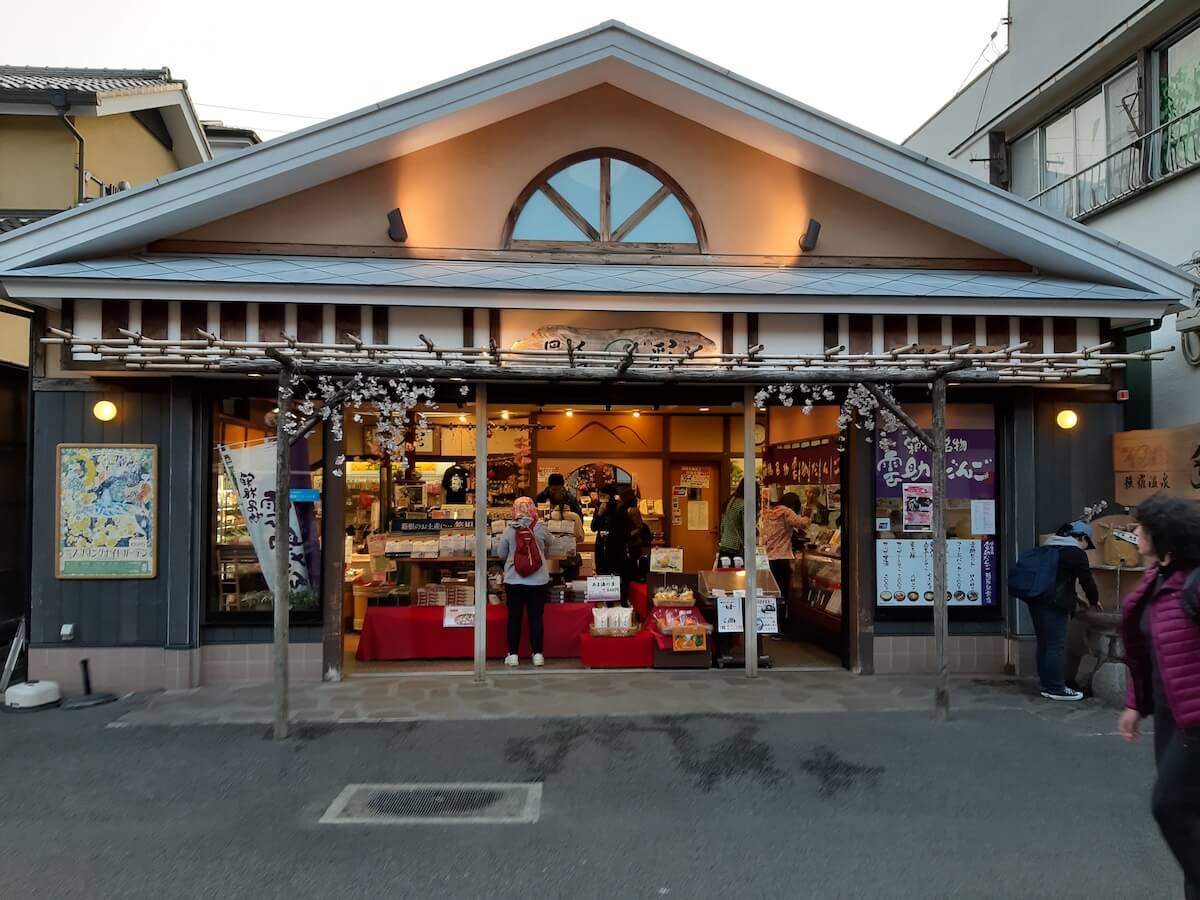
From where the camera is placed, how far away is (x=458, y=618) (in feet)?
30.4

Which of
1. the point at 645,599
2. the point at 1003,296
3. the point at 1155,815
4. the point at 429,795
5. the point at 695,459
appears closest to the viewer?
the point at 1155,815

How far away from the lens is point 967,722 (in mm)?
7145

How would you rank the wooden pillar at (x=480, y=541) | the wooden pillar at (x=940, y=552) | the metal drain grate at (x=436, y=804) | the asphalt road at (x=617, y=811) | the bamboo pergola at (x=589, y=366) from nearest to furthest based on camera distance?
the asphalt road at (x=617, y=811)
the metal drain grate at (x=436, y=804)
the bamboo pergola at (x=589, y=366)
the wooden pillar at (x=940, y=552)
the wooden pillar at (x=480, y=541)

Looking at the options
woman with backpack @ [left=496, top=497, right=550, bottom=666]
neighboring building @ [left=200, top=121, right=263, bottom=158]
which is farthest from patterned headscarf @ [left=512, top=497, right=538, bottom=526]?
neighboring building @ [left=200, top=121, right=263, bottom=158]

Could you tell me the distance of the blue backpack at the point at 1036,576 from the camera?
7.76 metres

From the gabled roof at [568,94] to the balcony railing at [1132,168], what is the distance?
3.05 metres

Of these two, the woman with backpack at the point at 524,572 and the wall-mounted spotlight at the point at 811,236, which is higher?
the wall-mounted spotlight at the point at 811,236

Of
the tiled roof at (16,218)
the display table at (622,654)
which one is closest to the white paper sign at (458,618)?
the display table at (622,654)

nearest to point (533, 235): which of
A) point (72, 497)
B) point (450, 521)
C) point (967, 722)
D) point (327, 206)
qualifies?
point (327, 206)

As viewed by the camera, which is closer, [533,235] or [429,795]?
[429,795]

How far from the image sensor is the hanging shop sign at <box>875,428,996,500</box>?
8.80 metres

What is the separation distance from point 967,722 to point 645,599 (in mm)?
3781

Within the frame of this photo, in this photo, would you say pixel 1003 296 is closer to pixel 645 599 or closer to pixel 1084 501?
pixel 1084 501

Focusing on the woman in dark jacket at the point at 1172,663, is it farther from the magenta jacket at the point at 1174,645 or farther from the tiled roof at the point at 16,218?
the tiled roof at the point at 16,218
